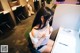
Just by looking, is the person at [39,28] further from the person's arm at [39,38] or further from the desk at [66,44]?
the desk at [66,44]

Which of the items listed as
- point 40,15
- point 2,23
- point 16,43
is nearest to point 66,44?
point 40,15

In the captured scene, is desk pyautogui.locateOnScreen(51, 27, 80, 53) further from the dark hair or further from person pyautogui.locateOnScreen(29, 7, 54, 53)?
the dark hair

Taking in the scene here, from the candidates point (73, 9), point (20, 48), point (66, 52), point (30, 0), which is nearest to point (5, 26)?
point (20, 48)

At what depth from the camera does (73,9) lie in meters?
1.96

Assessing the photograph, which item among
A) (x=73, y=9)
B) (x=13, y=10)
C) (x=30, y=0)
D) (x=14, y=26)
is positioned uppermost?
(x=73, y=9)

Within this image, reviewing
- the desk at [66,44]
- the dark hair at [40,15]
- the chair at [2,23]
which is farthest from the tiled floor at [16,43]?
the dark hair at [40,15]

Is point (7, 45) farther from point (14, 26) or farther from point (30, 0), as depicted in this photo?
point (30, 0)

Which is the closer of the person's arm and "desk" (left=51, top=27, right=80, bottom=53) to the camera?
"desk" (left=51, top=27, right=80, bottom=53)

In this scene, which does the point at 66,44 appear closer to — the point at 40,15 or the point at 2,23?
the point at 40,15

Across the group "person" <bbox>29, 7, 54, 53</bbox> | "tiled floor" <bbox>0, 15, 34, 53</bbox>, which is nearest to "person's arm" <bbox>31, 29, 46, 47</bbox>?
"person" <bbox>29, 7, 54, 53</bbox>

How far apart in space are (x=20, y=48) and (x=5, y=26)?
66.6 inches

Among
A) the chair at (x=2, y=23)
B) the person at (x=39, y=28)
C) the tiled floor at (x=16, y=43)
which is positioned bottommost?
the tiled floor at (x=16, y=43)

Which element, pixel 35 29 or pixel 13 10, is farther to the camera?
pixel 13 10

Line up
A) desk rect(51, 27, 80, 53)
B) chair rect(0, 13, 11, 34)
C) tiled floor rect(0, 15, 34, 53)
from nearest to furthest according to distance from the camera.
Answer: desk rect(51, 27, 80, 53) < tiled floor rect(0, 15, 34, 53) < chair rect(0, 13, 11, 34)
